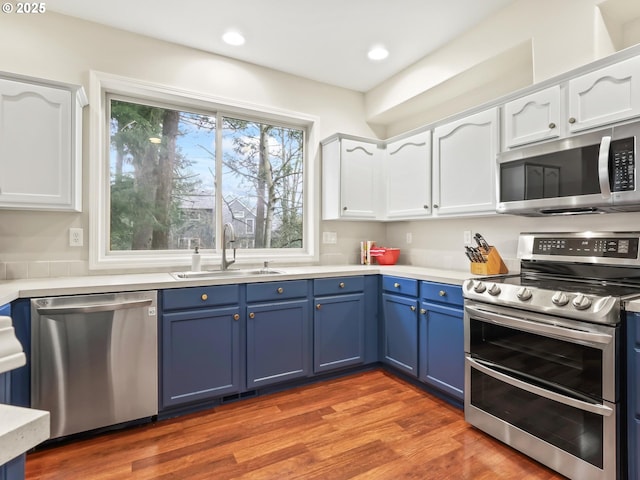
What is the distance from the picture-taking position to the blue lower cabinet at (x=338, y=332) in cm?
277

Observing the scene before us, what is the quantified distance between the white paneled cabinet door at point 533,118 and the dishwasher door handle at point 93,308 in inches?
98.4

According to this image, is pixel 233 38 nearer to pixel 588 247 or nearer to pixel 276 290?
pixel 276 290

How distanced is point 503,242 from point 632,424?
4.54 ft

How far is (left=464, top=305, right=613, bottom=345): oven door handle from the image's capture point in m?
1.56

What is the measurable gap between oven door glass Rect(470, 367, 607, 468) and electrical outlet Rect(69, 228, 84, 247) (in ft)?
8.81

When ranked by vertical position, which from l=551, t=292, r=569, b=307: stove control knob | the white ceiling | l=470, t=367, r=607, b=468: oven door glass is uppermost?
the white ceiling

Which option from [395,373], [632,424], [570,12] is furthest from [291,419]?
[570,12]

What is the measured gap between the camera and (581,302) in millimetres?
1606

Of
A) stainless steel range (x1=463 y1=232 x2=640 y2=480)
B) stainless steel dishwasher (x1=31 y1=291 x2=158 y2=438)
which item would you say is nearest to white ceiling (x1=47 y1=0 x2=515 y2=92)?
stainless steel range (x1=463 y1=232 x2=640 y2=480)

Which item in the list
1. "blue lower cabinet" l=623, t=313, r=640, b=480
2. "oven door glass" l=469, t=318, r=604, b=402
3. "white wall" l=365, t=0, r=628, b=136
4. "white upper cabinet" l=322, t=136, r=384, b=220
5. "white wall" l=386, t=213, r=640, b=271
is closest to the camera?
"blue lower cabinet" l=623, t=313, r=640, b=480

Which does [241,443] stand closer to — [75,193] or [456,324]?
[456,324]

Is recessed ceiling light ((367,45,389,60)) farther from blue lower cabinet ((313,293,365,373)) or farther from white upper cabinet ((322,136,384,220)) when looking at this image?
blue lower cabinet ((313,293,365,373))

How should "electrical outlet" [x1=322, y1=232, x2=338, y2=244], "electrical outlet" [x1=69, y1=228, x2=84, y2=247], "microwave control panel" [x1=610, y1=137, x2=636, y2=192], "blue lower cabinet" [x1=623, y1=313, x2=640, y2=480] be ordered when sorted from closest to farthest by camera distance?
"blue lower cabinet" [x1=623, y1=313, x2=640, y2=480] → "microwave control panel" [x1=610, y1=137, x2=636, y2=192] → "electrical outlet" [x1=69, y1=228, x2=84, y2=247] → "electrical outlet" [x1=322, y1=232, x2=338, y2=244]

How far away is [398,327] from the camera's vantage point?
9.25 feet
